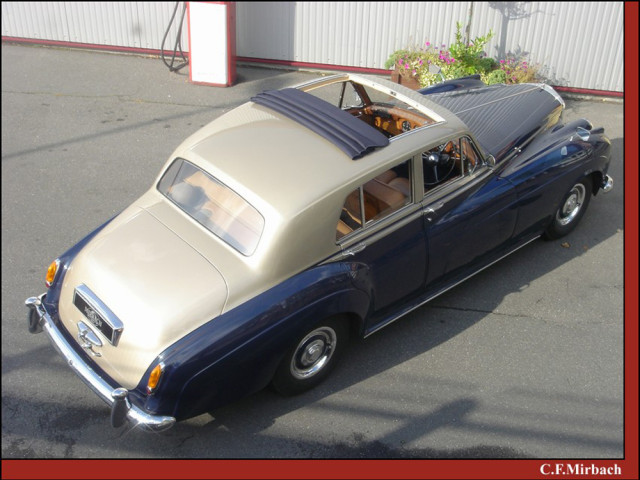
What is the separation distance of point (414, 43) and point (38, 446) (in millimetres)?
7708

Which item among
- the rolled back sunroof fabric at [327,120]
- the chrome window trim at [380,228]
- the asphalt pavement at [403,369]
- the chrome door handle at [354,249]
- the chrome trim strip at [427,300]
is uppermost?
the rolled back sunroof fabric at [327,120]

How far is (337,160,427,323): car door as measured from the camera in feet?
16.3

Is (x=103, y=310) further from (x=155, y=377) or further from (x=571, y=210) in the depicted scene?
(x=571, y=210)

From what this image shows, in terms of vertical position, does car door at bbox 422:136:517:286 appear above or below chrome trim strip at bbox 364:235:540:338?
above

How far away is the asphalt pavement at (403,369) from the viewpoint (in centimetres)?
476

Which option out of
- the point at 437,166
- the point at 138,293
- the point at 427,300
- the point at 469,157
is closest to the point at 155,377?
the point at 138,293

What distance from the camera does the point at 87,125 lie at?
8.76 meters

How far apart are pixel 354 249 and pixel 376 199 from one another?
18.7 inches

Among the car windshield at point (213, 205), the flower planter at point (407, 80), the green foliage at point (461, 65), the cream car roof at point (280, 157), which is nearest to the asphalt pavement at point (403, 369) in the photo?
the car windshield at point (213, 205)

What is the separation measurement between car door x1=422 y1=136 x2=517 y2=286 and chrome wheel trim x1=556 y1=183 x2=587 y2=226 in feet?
3.23

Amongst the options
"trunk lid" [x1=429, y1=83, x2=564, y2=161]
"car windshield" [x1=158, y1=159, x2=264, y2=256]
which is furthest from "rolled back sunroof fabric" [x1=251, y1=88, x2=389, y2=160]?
"trunk lid" [x1=429, y1=83, x2=564, y2=161]

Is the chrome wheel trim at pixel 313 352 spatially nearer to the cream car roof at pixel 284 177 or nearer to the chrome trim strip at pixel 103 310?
the cream car roof at pixel 284 177

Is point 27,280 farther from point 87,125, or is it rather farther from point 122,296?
point 87,125

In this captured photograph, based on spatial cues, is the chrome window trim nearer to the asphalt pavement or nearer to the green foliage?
the asphalt pavement
